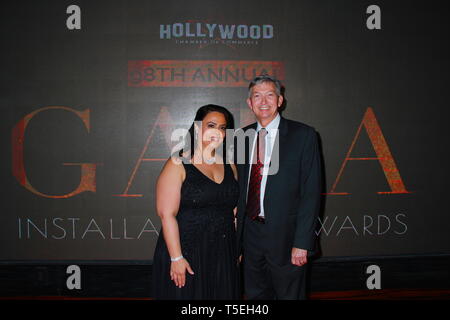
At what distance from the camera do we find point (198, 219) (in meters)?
1.82

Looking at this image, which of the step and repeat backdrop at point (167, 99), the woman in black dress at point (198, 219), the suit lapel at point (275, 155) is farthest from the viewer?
the step and repeat backdrop at point (167, 99)

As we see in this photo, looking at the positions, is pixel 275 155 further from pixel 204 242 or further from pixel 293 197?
pixel 204 242

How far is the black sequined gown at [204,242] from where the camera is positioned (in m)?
1.81

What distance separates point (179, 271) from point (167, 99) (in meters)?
1.99

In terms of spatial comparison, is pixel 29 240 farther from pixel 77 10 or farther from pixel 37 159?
pixel 77 10

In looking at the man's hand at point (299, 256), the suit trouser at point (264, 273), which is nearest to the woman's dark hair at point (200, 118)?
the suit trouser at point (264, 273)

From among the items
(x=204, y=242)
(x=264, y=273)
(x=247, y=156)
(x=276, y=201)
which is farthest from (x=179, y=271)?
(x=247, y=156)

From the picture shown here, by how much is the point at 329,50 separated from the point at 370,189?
5.06ft

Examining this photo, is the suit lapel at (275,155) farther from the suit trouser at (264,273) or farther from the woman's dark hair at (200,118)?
the woman's dark hair at (200,118)

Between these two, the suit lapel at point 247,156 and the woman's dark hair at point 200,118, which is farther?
the suit lapel at point 247,156

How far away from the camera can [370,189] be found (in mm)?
3383

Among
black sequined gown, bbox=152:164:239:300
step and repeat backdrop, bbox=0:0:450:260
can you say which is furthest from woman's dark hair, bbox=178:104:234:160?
step and repeat backdrop, bbox=0:0:450:260

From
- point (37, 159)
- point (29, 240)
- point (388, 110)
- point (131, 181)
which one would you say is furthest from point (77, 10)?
point (388, 110)

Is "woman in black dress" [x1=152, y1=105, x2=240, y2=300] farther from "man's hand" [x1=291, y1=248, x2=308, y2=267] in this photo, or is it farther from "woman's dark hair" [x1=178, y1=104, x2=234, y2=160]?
"man's hand" [x1=291, y1=248, x2=308, y2=267]
